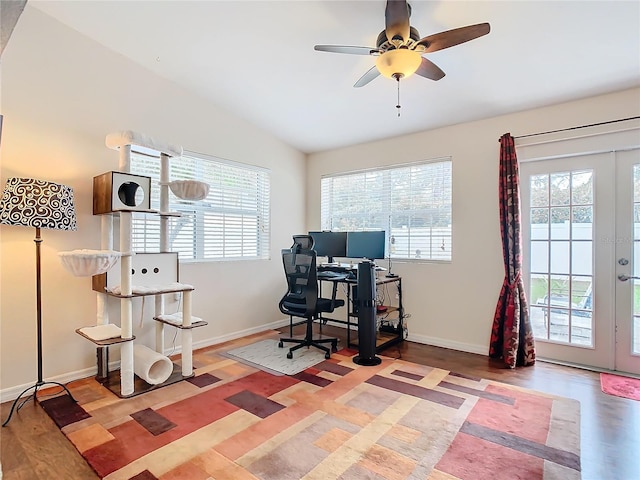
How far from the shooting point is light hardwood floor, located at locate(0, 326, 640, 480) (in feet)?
6.00

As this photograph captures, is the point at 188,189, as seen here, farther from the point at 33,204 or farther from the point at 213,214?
the point at 33,204

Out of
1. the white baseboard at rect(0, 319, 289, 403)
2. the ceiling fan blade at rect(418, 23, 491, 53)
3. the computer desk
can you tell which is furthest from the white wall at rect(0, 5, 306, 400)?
the ceiling fan blade at rect(418, 23, 491, 53)

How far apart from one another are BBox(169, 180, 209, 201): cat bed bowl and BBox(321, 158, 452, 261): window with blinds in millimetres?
2106

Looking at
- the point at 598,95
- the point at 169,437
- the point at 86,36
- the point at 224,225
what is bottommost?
the point at 169,437

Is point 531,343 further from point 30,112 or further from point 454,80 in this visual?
point 30,112

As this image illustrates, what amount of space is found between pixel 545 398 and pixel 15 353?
13.0 feet

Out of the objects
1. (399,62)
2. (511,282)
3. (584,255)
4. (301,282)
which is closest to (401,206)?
(511,282)

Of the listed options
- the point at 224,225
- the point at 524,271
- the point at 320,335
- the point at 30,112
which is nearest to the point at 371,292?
the point at 320,335

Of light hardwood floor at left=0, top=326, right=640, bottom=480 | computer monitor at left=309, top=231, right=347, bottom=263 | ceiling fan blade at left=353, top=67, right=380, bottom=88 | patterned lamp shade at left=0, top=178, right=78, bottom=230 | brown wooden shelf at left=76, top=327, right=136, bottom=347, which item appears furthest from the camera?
computer monitor at left=309, top=231, right=347, bottom=263

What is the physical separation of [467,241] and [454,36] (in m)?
2.24

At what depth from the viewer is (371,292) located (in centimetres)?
341

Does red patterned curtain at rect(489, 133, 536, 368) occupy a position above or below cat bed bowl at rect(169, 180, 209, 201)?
below

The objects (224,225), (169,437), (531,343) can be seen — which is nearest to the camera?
(169,437)

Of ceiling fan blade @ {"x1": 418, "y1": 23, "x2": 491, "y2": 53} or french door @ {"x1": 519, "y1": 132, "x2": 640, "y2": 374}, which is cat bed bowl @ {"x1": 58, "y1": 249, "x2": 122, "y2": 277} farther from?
french door @ {"x1": 519, "y1": 132, "x2": 640, "y2": 374}
